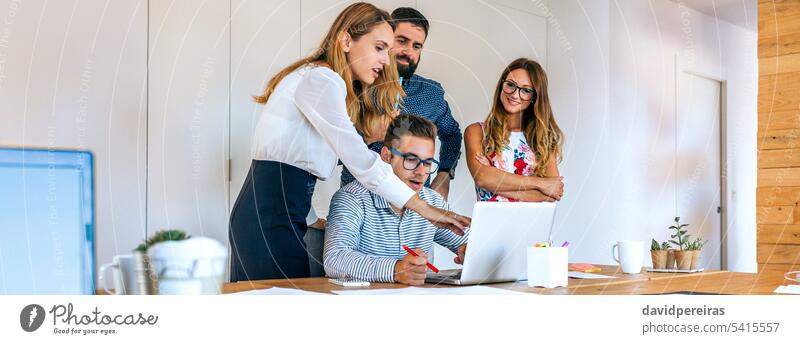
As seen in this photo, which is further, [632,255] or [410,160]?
[410,160]

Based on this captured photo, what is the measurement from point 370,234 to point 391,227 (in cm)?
5

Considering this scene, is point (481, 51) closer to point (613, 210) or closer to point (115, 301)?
point (613, 210)

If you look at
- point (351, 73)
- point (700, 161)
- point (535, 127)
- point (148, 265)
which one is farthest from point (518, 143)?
point (148, 265)

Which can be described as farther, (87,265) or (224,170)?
(224,170)

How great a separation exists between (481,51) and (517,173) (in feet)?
1.01

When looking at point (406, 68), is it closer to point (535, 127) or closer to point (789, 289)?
point (535, 127)

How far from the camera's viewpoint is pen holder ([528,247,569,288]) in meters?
1.16

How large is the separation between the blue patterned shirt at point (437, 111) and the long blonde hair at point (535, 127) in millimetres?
93

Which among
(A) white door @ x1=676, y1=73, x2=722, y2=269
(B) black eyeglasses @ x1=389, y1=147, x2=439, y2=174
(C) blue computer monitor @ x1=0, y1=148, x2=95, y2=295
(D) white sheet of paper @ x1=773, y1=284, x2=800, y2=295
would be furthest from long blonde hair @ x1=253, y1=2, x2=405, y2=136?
(D) white sheet of paper @ x1=773, y1=284, x2=800, y2=295

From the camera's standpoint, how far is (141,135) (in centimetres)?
140

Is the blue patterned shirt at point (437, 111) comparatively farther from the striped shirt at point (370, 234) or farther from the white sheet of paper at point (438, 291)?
the white sheet of paper at point (438, 291)

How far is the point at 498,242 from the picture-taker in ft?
3.94

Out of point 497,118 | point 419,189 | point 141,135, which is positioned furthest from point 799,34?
point 141,135

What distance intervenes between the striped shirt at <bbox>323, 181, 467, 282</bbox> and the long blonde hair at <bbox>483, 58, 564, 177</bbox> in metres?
0.29
